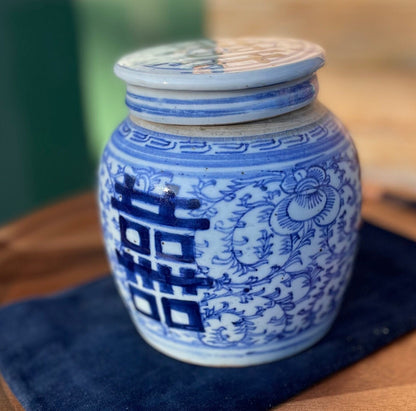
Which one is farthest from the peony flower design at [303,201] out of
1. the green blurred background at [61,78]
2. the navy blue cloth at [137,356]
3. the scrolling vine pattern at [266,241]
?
the green blurred background at [61,78]

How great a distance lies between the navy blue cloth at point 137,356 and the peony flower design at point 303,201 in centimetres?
16

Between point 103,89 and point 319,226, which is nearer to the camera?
point 319,226

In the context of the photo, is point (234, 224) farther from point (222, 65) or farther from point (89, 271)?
point (89, 271)

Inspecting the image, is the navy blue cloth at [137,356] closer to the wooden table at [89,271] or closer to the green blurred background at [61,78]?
the wooden table at [89,271]

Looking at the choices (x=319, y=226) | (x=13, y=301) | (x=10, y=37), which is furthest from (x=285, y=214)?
(x=10, y=37)

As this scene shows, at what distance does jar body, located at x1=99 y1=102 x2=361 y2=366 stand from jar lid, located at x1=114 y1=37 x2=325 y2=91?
0.05 meters

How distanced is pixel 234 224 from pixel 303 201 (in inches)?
2.5

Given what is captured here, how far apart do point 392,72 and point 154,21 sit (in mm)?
490

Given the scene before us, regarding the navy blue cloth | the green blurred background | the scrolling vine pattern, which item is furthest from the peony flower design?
the green blurred background

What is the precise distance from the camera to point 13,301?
776 millimetres

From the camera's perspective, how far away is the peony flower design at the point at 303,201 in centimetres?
54

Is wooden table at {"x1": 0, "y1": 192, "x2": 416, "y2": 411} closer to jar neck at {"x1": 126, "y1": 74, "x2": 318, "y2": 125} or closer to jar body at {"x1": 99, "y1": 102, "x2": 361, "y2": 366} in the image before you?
jar body at {"x1": 99, "y1": 102, "x2": 361, "y2": 366}

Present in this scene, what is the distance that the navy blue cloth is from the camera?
59 cm

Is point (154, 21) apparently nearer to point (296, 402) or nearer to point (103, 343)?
point (103, 343)
